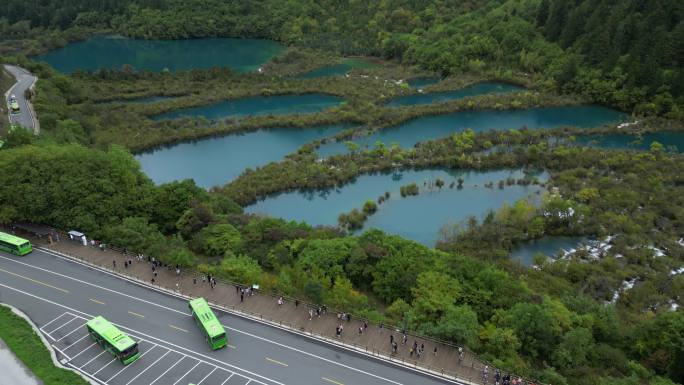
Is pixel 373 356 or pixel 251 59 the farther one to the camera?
pixel 251 59

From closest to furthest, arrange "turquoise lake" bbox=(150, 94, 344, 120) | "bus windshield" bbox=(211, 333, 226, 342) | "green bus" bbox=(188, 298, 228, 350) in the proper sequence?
1. "bus windshield" bbox=(211, 333, 226, 342)
2. "green bus" bbox=(188, 298, 228, 350)
3. "turquoise lake" bbox=(150, 94, 344, 120)

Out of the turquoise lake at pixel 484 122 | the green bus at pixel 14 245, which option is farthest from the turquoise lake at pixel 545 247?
the green bus at pixel 14 245

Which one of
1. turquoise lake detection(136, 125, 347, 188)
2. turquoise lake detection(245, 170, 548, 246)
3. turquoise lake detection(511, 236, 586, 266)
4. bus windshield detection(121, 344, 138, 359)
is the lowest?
turquoise lake detection(511, 236, 586, 266)

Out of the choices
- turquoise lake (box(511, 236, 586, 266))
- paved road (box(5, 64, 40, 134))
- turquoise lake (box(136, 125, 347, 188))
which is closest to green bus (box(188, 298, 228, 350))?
turquoise lake (box(511, 236, 586, 266))

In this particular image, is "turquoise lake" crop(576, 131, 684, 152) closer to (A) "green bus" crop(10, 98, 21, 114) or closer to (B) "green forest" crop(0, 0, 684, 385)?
(B) "green forest" crop(0, 0, 684, 385)

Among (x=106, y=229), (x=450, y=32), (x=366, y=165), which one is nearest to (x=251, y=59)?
(x=450, y=32)

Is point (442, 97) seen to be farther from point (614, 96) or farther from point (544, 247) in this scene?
point (544, 247)
